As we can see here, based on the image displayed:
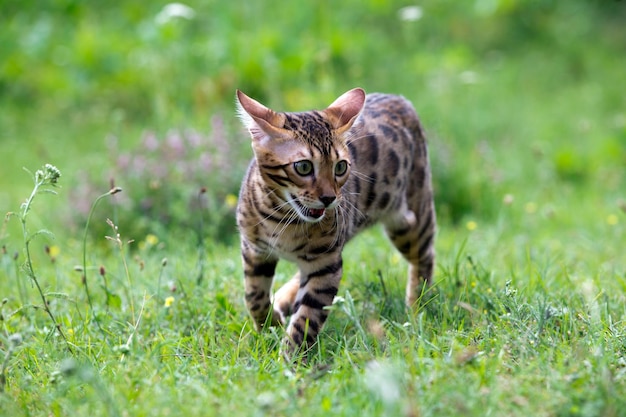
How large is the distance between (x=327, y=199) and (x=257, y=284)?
813 millimetres

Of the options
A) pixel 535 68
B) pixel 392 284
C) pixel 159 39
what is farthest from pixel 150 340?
pixel 535 68

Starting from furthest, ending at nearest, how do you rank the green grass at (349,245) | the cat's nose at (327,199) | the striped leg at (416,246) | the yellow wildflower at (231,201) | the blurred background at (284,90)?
the blurred background at (284,90) → the yellow wildflower at (231,201) → the striped leg at (416,246) → the cat's nose at (327,199) → the green grass at (349,245)

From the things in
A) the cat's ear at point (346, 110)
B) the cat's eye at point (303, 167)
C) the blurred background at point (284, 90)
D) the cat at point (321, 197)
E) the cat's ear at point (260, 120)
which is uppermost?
the cat's ear at point (260, 120)

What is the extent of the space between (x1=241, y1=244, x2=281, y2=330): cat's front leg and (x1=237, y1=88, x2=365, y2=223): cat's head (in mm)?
511

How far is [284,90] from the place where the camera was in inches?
354

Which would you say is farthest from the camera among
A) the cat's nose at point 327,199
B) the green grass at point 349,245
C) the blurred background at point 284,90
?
the blurred background at point 284,90

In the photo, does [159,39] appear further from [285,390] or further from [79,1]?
[285,390]

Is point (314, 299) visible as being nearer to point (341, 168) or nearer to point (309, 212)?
point (309, 212)

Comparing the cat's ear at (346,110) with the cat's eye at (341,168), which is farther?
the cat's ear at (346,110)

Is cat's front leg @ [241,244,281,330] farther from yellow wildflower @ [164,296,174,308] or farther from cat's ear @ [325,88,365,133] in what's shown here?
cat's ear @ [325,88,365,133]

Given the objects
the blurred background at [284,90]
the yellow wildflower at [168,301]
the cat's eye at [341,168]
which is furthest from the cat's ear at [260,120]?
the blurred background at [284,90]

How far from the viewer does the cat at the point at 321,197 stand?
12.3 feet

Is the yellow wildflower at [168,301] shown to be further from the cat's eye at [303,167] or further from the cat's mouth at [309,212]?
the cat's eye at [303,167]

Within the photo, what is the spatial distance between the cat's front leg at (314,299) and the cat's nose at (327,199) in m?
0.45
